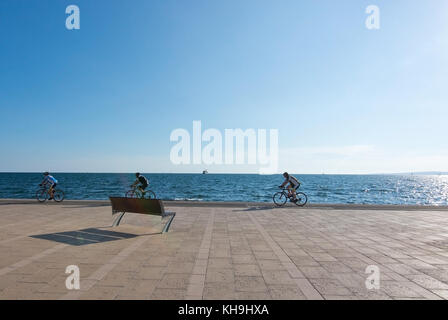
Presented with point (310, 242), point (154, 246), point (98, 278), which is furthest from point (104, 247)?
point (310, 242)

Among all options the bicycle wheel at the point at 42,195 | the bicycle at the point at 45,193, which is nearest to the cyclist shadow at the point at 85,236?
the bicycle at the point at 45,193

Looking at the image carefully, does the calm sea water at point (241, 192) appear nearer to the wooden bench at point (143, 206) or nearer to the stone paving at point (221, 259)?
the stone paving at point (221, 259)

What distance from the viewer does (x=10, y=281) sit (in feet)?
12.9

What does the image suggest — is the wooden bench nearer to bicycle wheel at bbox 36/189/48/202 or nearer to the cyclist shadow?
the cyclist shadow

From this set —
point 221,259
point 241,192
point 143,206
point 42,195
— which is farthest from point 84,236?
point 241,192

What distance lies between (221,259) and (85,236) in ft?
13.4

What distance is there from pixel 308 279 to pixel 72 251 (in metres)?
4.84

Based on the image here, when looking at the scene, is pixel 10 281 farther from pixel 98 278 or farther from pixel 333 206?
pixel 333 206

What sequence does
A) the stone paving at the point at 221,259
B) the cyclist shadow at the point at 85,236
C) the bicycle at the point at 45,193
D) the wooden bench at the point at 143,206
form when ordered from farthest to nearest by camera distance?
the bicycle at the point at 45,193 → the wooden bench at the point at 143,206 → the cyclist shadow at the point at 85,236 → the stone paving at the point at 221,259

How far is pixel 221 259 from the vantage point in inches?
202

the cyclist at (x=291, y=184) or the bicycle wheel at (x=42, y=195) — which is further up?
the cyclist at (x=291, y=184)

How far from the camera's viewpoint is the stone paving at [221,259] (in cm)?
369

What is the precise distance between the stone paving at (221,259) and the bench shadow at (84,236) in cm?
2

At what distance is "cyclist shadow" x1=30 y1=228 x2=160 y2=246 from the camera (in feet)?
20.8
